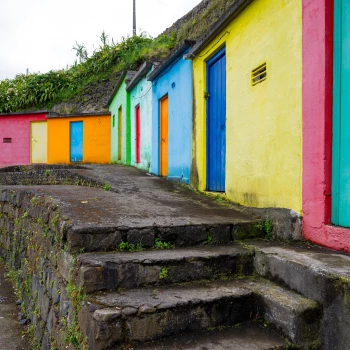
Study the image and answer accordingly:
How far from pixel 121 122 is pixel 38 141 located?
6080mm

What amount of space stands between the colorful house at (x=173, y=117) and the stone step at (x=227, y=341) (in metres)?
4.30

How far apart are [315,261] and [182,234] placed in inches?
50.1

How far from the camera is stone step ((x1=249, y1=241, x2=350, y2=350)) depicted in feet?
7.68

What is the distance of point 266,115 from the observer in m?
4.26

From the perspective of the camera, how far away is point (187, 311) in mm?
2680

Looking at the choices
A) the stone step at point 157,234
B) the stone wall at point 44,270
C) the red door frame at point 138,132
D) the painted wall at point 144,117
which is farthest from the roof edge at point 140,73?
the stone step at point 157,234

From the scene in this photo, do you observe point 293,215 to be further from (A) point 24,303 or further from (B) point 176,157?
(B) point 176,157

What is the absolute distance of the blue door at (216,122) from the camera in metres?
5.70

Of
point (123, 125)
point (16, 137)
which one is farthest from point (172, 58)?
point (16, 137)

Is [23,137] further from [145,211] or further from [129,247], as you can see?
[129,247]

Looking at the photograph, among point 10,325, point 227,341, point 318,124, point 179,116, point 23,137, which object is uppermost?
point 23,137

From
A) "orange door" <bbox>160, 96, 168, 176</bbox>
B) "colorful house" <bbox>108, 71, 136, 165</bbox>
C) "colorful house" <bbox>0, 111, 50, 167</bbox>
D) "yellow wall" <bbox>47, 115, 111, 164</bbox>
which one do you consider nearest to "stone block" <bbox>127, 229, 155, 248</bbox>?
"orange door" <bbox>160, 96, 168, 176</bbox>

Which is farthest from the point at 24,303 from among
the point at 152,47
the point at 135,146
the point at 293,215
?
the point at 152,47

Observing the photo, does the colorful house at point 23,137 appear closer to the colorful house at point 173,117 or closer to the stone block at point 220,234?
the colorful house at point 173,117
